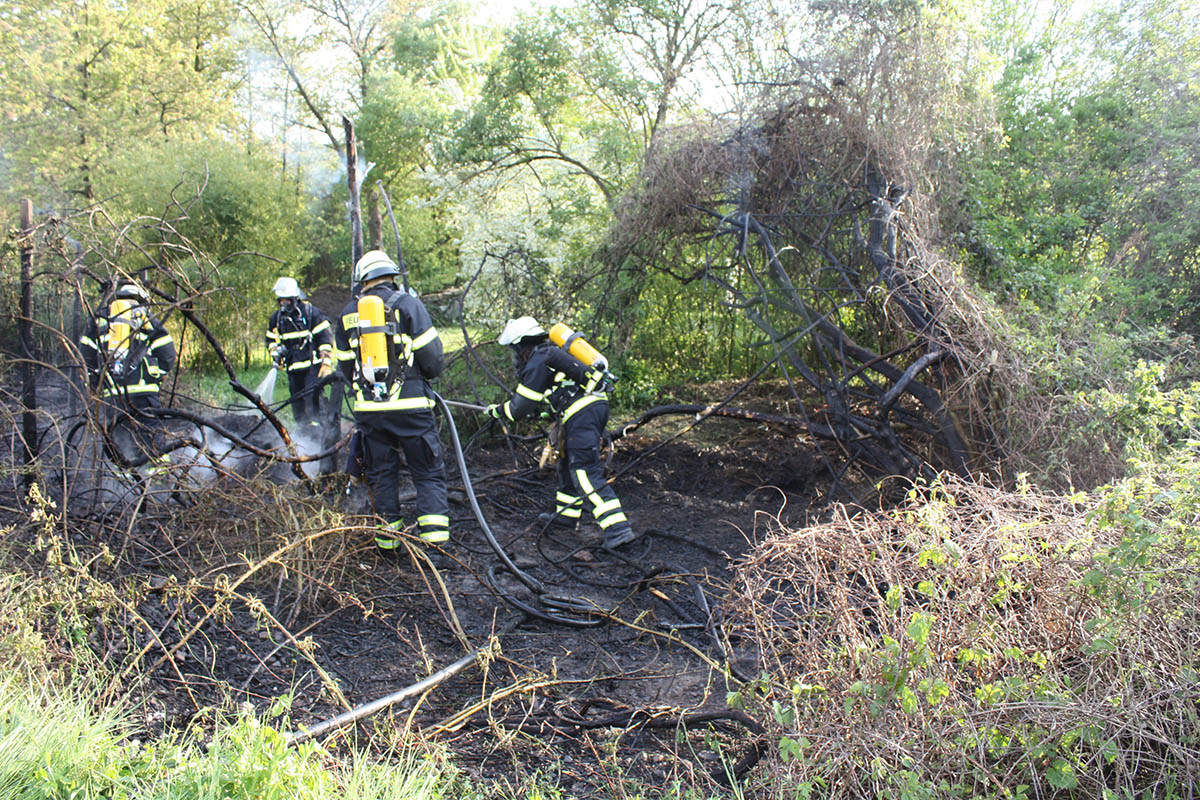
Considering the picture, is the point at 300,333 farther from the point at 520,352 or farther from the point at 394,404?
the point at 394,404

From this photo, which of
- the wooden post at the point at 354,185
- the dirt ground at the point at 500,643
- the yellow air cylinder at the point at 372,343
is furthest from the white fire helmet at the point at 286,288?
the yellow air cylinder at the point at 372,343

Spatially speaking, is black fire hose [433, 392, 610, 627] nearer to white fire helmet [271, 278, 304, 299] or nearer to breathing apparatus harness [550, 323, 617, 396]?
breathing apparatus harness [550, 323, 617, 396]

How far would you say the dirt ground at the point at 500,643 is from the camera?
10.7 ft

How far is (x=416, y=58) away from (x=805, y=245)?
1943 centimetres

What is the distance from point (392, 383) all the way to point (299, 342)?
387 cm

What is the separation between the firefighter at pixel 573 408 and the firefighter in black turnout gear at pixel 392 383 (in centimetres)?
73

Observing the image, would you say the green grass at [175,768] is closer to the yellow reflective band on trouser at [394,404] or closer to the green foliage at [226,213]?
the yellow reflective band on trouser at [394,404]

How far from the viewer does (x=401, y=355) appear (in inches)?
216

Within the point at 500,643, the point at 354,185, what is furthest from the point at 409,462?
the point at 354,185

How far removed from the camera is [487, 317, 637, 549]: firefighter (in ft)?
19.3

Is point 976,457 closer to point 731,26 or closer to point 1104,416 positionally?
point 1104,416

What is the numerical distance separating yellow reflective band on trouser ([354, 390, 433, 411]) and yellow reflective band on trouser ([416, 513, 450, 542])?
0.76 m

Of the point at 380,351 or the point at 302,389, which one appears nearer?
the point at 380,351

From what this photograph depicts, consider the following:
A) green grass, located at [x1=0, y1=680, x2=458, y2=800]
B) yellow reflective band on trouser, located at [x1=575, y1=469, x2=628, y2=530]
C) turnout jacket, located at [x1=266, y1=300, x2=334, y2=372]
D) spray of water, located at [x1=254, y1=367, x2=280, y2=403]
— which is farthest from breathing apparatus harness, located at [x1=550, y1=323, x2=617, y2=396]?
spray of water, located at [x1=254, y1=367, x2=280, y2=403]
